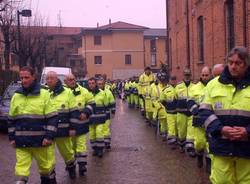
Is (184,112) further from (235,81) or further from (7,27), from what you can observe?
(7,27)

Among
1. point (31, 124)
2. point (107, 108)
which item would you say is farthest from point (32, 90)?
point (107, 108)

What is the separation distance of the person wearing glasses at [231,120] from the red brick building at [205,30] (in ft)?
33.3

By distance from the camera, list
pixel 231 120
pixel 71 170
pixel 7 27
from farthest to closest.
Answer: pixel 7 27
pixel 71 170
pixel 231 120

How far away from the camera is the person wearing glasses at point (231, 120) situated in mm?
5738

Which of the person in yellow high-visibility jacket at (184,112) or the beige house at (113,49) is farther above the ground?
the beige house at (113,49)

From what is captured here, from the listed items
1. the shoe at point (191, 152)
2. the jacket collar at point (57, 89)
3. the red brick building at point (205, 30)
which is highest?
the red brick building at point (205, 30)

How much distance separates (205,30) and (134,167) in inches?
475

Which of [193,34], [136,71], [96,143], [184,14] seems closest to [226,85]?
[96,143]

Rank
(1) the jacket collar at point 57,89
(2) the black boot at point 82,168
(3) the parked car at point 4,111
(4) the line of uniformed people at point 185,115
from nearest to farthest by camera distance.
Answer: (1) the jacket collar at point 57,89 → (2) the black boot at point 82,168 → (4) the line of uniformed people at point 185,115 → (3) the parked car at point 4,111

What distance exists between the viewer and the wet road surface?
391 inches

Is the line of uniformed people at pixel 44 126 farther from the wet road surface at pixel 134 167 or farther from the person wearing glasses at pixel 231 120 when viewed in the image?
the person wearing glasses at pixel 231 120

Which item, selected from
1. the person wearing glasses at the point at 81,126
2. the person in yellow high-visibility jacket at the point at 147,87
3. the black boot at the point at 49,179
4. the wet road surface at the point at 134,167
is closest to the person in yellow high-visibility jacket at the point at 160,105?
the wet road surface at the point at 134,167

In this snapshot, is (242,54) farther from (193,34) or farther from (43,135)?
(193,34)

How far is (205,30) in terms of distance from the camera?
22172 mm
